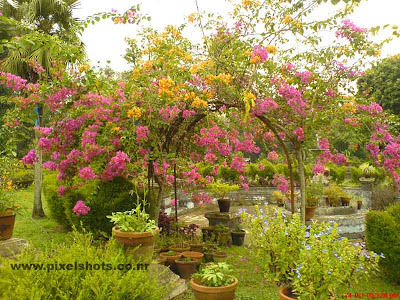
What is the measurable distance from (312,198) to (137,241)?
530 cm

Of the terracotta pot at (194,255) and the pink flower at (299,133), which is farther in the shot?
the pink flower at (299,133)

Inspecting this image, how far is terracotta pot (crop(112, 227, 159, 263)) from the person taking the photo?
3.78 m

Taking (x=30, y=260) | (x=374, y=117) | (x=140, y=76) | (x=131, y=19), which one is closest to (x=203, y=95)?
(x=140, y=76)

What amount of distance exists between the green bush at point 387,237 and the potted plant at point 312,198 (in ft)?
6.96

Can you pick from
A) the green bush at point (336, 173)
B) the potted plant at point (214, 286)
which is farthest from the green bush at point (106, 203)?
the green bush at point (336, 173)

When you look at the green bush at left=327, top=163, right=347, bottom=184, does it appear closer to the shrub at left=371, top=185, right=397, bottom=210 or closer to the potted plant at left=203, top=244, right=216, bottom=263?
the shrub at left=371, top=185, right=397, bottom=210

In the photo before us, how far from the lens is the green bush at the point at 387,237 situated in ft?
16.1

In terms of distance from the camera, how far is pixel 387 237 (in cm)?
499

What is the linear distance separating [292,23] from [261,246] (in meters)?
3.46

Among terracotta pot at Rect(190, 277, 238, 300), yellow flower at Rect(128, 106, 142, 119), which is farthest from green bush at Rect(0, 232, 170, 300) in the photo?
yellow flower at Rect(128, 106, 142, 119)

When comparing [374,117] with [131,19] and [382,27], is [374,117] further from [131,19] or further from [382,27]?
[131,19]

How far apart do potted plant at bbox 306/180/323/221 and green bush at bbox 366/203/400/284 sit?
6.96ft

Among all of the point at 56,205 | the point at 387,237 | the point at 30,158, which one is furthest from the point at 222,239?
the point at 56,205

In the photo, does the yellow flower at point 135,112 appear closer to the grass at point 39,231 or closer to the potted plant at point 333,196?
the grass at point 39,231
